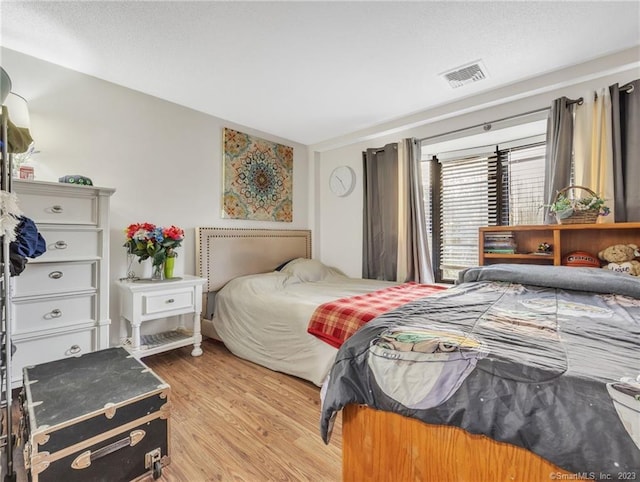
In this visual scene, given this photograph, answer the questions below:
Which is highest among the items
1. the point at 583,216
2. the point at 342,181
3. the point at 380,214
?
the point at 342,181

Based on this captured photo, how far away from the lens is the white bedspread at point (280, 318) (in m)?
2.09

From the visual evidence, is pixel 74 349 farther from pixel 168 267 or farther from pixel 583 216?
pixel 583 216

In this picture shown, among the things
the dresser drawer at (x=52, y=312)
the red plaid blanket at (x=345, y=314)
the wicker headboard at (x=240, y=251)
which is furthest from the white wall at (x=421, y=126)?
the dresser drawer at (x=52, y=312)

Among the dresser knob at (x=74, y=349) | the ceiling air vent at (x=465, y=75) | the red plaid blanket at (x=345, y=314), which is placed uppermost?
the ceiling air vent at (x=465, y=75)

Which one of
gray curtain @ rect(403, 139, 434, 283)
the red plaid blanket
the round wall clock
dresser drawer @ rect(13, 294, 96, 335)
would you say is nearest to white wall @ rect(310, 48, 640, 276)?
the round wall clock

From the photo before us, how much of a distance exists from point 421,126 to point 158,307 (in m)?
3.01

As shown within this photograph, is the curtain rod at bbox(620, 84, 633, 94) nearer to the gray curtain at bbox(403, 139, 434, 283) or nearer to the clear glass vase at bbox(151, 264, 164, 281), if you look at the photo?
the gray curtain at bbox(403, 139, 434, 283)

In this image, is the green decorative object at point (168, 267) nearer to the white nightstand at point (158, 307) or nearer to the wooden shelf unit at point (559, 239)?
the white nightstand at point (158, 307)

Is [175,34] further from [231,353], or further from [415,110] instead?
[231,353]

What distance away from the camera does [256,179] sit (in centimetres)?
337

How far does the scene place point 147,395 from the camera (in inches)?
47.6

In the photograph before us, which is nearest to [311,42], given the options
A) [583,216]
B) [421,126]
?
[421,126]

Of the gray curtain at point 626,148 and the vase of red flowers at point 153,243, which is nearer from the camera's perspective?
the gray curtain at point 626,148

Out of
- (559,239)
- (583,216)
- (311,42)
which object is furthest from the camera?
(559,239)
